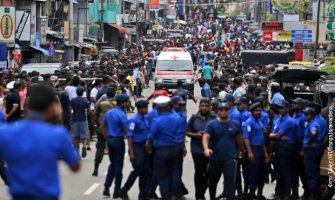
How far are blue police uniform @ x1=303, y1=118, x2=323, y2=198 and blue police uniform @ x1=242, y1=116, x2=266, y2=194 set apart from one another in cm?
68

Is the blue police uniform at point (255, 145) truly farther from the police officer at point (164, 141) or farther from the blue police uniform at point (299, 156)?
the police officer at point (164, 141)

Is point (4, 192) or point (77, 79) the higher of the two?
point (77, 79)

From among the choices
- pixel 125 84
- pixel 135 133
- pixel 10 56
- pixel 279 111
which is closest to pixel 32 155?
pixel 135 133

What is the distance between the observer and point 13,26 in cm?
4222

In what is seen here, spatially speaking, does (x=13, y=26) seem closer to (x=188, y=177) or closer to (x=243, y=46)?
(x=188, y=177)

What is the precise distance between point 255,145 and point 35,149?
832cm

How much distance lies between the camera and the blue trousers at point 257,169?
50.5 feet

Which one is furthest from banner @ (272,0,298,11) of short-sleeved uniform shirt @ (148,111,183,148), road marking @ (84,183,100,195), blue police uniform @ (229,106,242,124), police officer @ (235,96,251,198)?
short-sleeved uniform shirt @ (148,111,183,148)

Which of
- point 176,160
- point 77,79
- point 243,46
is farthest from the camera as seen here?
point 243,46

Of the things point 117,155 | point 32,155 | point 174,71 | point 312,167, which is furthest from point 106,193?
point 174,71

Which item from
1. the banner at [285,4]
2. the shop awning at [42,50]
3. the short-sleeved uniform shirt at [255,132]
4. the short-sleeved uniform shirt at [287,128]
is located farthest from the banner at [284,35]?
the short-sleeved uniform shirt at [255,132]

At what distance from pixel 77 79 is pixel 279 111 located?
7628 millimetres

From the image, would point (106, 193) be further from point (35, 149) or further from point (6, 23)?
point (6, 23)

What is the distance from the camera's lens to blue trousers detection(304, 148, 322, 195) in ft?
49.6
